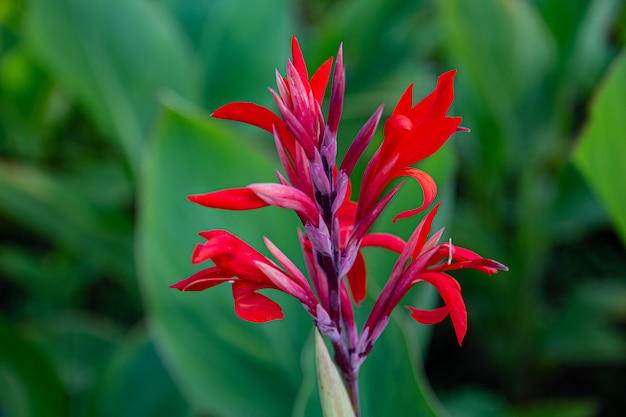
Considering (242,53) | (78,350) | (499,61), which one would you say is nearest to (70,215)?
(78,350)

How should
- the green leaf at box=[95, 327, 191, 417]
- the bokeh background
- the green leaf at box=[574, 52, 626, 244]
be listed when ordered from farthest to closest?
the green leaf at box=[95, 327, 191, 417], the bokeh background, the green leaf at box=[574, 52, 626, 244]

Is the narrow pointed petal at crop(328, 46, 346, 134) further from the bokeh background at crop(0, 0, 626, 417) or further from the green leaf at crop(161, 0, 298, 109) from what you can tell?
the green leaf at crop(161, 0, 298, 109)

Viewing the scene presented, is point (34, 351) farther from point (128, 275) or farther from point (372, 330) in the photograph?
point (372, 330)

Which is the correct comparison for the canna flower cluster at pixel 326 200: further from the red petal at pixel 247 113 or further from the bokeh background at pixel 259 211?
the bokeh background at pixel 259 211

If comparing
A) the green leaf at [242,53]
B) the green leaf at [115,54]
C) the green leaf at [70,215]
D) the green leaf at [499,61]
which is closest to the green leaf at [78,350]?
the green leaf at [70,215]

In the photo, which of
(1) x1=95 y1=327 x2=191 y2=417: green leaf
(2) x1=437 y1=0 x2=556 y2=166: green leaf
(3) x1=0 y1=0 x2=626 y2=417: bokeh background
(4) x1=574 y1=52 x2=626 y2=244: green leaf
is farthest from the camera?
(2) x1=437 y1=0 x2=556 y2=166: green leaf

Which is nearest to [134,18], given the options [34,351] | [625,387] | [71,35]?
[71,35]

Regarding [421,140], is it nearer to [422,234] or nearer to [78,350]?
[422,234]

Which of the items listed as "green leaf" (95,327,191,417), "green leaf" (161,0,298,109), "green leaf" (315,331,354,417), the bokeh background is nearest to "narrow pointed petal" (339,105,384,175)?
"green leaf" (315,331,354,417)
